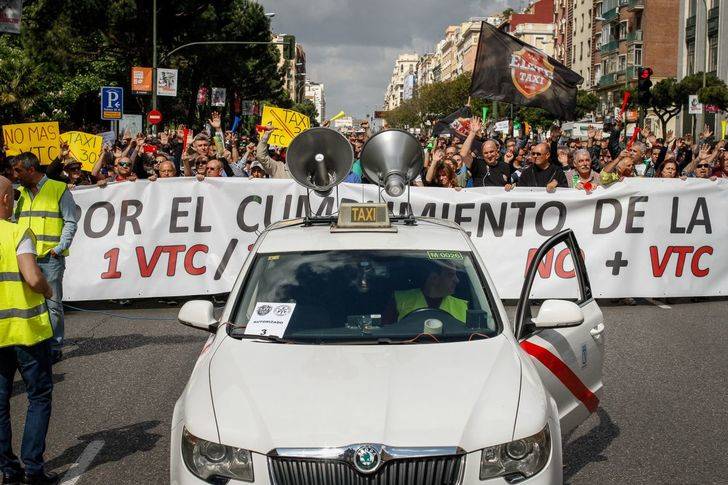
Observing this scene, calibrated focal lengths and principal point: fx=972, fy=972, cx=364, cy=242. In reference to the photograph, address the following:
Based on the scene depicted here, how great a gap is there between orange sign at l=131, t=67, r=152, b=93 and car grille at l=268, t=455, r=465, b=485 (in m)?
36.9

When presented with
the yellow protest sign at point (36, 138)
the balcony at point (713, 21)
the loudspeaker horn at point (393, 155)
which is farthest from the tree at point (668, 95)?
the loudspeaker horn at point (393, 155)

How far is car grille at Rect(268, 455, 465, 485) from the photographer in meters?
3.70

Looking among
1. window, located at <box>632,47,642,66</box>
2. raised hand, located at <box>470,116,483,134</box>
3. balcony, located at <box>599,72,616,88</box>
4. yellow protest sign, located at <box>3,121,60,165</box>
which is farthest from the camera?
balcony, located at <box>599,72,616,88</box>

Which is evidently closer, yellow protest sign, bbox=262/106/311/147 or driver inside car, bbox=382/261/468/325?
driver inside car, bbox=382/261/468/325

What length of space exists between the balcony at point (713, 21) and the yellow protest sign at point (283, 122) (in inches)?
1879

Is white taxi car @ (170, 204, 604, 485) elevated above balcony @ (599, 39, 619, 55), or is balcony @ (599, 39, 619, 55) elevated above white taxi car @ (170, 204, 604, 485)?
balcony @ (599, 39, 619, 55)

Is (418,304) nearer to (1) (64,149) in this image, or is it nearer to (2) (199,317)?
(2) (199,317)

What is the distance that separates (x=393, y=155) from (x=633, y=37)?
253 feet

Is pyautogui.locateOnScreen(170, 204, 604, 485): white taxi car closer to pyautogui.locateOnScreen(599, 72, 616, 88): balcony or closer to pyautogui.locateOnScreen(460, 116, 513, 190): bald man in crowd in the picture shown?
pyautogui.locateOnScreen(460, 116, 513, 190): bald man in crowd

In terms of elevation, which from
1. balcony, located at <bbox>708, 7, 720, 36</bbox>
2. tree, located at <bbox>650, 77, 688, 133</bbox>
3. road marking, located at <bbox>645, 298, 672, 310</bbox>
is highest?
balcony, located at <bbox>708, 7, 720, 36</bbox>

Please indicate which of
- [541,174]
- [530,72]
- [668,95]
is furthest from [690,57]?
[541,174]

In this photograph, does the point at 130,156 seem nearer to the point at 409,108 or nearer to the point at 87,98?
the point at 87,98

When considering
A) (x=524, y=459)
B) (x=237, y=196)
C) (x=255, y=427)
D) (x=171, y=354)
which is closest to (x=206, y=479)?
(x=255, y=427)

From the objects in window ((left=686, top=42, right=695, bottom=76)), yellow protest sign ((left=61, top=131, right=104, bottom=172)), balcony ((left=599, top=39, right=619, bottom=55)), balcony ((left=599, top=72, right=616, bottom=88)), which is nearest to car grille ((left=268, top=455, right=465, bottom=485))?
yellow protest sign ((left=61, top=131, right=104, bottom=172))
